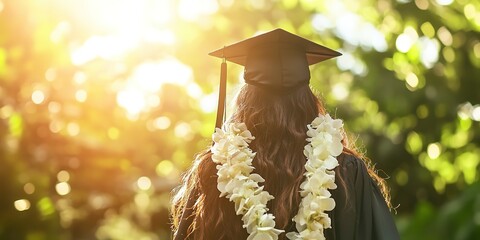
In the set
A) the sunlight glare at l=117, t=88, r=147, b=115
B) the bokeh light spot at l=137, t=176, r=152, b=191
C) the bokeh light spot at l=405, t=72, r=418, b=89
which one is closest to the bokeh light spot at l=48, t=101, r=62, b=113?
the sunlight glare at l=117, t=88, r=147, b=115

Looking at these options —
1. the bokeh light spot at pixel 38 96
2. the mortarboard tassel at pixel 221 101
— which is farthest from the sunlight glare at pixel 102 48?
the mortarboard tassel at pixel 221 101

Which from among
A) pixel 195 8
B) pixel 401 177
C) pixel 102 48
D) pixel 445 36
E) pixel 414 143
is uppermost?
pixel 195 8

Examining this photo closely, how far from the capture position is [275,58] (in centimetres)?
433

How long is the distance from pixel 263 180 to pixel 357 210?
384 mm

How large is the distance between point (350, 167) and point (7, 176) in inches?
253

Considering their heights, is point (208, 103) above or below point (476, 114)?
above

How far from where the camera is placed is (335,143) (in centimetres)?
392

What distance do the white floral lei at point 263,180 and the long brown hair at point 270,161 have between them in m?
0.04

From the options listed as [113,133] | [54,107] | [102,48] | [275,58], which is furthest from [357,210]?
[102,48]

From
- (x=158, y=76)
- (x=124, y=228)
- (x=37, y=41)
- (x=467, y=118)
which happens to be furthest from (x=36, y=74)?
(x=124, y=228)

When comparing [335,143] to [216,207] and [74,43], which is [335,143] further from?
[74,43]

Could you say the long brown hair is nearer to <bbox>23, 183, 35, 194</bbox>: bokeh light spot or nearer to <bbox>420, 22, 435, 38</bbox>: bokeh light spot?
<bbox>23, 183, 35, 194</bbox>: bokeh light spot

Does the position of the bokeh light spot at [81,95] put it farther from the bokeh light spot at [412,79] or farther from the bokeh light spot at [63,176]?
the bokeh light spot at [412,79]

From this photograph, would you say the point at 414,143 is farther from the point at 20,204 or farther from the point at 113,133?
the point at 20,204
